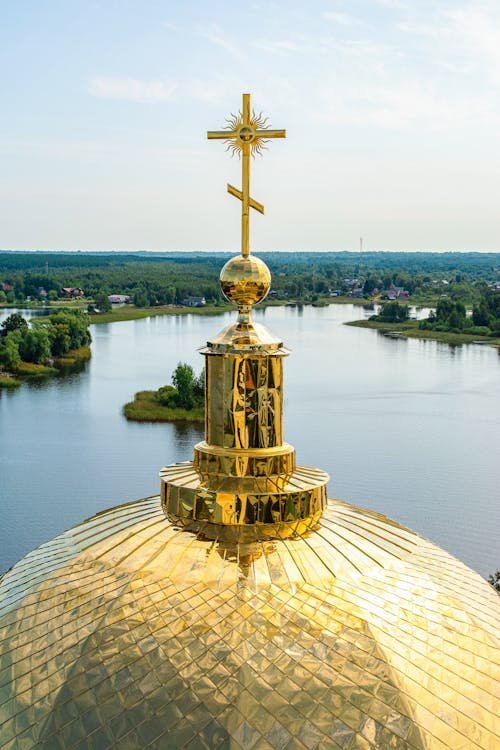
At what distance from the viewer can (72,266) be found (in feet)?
374

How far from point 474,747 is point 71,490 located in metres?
14.9

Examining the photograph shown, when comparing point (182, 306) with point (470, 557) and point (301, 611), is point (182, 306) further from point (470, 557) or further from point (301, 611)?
point (301, 611)

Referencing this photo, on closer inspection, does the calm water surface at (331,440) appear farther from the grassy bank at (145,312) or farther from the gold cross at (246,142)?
the grassy bank at (145,312)

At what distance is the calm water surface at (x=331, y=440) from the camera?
14750 mm

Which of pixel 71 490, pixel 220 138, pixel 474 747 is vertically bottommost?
pixel 71 490

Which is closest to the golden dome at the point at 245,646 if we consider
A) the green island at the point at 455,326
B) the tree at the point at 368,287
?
the green island at the point at 455,326

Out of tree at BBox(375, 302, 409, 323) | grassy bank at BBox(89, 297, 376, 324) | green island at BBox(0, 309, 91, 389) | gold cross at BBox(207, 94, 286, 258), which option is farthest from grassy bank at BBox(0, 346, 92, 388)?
gold cross at BBox(207, 94, 286, 258)

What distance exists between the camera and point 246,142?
8.77 feet

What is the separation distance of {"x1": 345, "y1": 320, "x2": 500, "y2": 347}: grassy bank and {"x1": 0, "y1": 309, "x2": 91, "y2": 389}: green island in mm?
16642

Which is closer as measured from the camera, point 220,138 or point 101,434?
point 220,138

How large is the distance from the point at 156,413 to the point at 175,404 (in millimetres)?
816

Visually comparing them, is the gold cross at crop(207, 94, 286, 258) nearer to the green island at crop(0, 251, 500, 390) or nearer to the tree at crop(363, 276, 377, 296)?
the green island at crop(0, 251, 500, 390)

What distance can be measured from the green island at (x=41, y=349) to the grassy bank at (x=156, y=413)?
261 inches

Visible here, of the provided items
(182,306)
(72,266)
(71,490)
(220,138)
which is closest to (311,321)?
(182,306)
